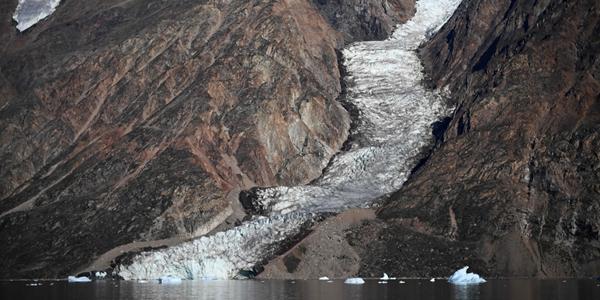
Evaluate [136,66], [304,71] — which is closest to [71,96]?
[136,66]

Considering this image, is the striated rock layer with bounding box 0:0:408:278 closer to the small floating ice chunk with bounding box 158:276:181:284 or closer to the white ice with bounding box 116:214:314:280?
the white ice with bounding box 116:214:314:280

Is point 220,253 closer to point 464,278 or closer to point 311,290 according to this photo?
point 311,290

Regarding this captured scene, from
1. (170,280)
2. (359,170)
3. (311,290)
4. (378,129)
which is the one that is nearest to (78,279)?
(170,280)

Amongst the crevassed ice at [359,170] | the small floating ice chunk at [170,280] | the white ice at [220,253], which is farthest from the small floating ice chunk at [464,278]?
the small floating ice chunk at [170,280]

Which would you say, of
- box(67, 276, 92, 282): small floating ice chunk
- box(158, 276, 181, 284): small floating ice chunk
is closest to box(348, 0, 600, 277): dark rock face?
box(158, 276, 181, 284): small floating ice chunk

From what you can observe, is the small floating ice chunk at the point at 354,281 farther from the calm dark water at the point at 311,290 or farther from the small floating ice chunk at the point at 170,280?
the small floating ice chunk at the point at 170,280

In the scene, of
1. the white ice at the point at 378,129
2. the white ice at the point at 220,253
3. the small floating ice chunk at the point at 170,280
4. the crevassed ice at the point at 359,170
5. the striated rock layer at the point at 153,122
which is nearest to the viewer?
the small floating ice chunk at the point at 170,280
